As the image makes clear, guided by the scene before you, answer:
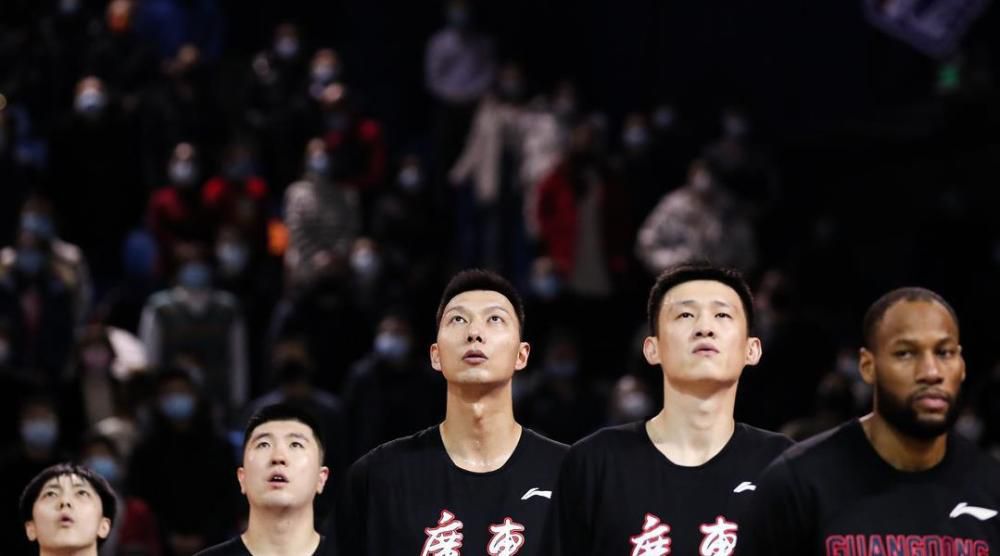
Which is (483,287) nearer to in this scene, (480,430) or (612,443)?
(480,430)

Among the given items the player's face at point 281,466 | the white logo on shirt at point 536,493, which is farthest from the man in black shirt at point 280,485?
the white logo on shirt at point 536,493

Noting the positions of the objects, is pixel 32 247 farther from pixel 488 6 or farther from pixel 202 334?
pixel 488 6

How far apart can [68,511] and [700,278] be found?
281cm

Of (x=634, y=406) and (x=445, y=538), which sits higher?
(x=634, y=406)

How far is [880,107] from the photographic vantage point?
837 inches

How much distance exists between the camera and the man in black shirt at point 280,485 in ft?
27.5

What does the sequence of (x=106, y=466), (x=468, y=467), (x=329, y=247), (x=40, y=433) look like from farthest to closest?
(x=329, y=247) → (x=40, y=433) → (x=106, y=466) → (x=468, y=467)

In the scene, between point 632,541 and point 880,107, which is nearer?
point 632,541

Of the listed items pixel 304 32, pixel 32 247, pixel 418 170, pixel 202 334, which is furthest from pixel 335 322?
pixel 304 32

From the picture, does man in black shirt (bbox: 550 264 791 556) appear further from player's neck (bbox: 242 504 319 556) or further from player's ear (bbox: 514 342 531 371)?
player's neck (bbox: 242 504 319 556)

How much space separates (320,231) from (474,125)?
2557 mm

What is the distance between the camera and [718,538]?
25.3 ft

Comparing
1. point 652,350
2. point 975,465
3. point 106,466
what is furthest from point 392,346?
point 975,465

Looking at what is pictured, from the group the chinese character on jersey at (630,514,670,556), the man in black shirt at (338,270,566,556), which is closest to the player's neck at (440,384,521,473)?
the man in black shirt at (338,270,566,556)
